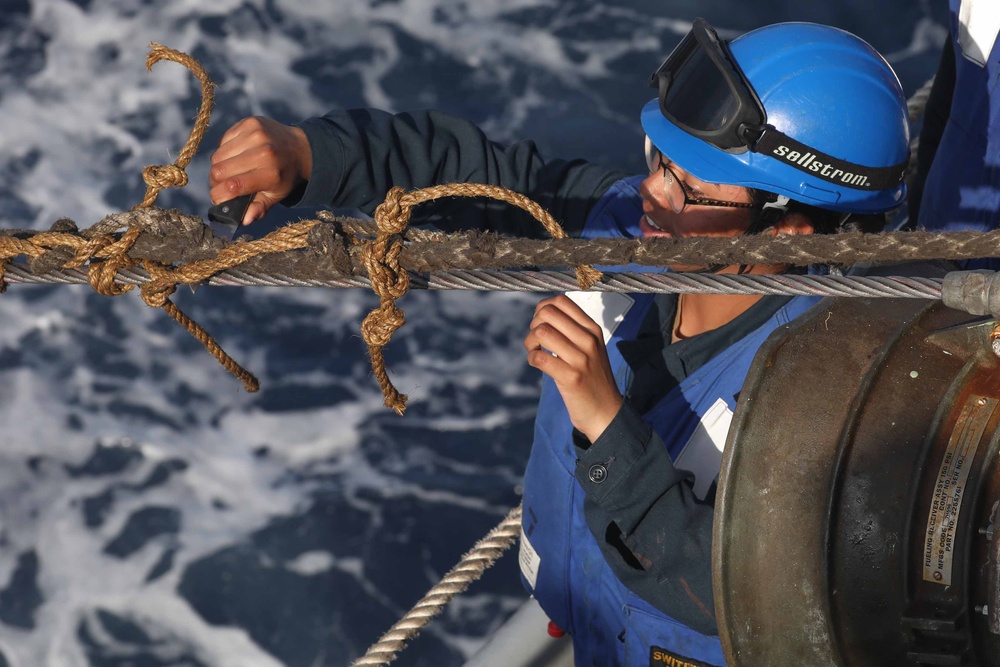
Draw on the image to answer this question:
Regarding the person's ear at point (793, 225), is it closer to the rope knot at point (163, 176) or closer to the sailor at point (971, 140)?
the sailor at point (971, 140)

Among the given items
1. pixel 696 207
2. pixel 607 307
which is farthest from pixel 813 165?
pixel 607 307

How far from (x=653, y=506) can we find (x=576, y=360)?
12.7 inches

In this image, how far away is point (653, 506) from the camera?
1.96 metres

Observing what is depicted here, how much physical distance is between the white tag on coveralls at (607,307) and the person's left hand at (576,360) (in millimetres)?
433

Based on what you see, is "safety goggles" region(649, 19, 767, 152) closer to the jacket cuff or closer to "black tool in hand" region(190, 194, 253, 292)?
the jacket cuff

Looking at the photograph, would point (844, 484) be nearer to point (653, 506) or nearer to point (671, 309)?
point (653, 506)

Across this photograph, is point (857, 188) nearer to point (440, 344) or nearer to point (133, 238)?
point (133, 238)

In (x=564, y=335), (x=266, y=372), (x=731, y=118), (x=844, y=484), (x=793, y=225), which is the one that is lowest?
(x=844, y=484)


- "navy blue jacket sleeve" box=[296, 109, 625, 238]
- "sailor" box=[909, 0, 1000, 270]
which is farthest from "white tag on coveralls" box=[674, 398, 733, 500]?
"sailor" box=[909, 0, 1000, 270]

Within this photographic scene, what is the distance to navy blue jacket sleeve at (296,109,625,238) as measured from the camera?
8.80 ft

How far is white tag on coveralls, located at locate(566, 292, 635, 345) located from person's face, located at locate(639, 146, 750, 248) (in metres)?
0.18

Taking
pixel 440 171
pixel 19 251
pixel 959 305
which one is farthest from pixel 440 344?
pixel 959 305

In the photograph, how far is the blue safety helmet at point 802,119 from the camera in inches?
87.7

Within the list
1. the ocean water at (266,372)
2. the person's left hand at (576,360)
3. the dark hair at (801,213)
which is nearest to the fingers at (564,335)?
the person's left hand at (576,360)
